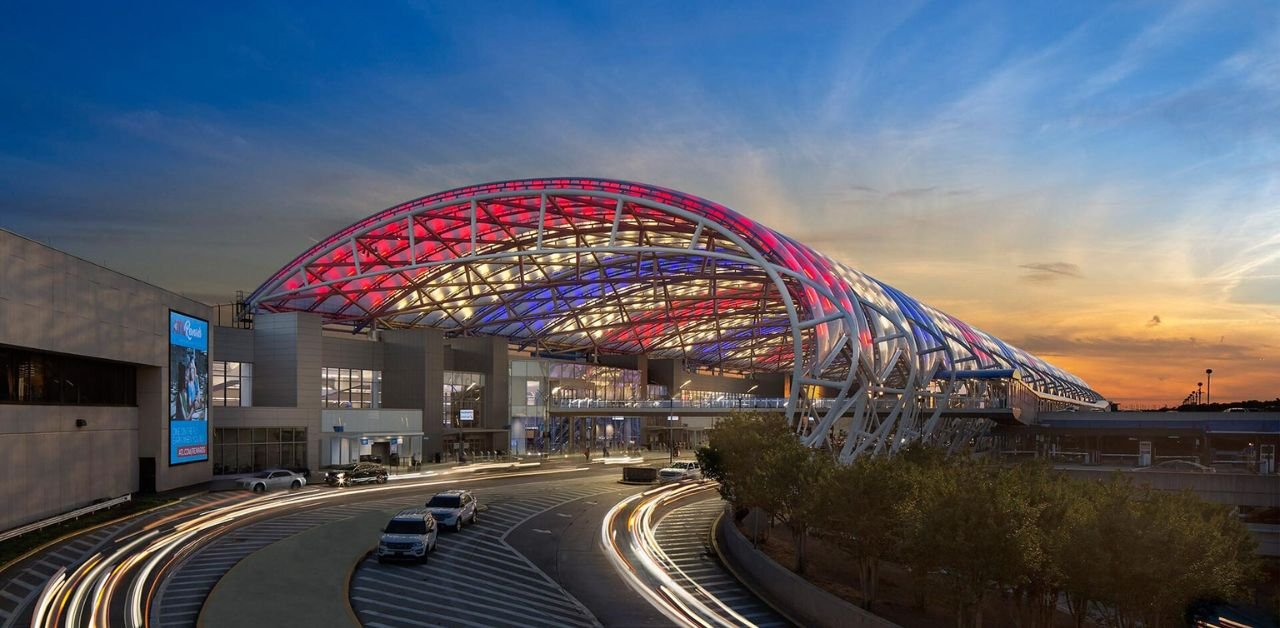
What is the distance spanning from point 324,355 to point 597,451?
1367 inches

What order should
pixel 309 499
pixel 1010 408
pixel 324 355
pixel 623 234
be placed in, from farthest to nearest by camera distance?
1. pixel 324 355
2. pixel 623 234
3. pixel 1010 408
4. pixel 309 499

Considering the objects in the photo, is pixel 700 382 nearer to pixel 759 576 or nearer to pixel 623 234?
pixel 623 234

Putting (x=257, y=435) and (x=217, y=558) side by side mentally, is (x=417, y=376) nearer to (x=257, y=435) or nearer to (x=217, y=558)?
(x=257, y=435)

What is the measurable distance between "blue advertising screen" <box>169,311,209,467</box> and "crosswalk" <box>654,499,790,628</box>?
27.3 m

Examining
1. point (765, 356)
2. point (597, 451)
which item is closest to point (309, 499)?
point (597, 451)

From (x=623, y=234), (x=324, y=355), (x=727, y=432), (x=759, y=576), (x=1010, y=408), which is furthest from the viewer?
(x=324, y=355)

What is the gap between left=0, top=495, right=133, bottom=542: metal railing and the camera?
31.9 metres

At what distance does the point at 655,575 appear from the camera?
97.2 feet

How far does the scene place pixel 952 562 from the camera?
2128 centimetres

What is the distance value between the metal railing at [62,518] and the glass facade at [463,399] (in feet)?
126

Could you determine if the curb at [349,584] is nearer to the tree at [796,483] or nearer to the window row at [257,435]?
the tree at [796,483]

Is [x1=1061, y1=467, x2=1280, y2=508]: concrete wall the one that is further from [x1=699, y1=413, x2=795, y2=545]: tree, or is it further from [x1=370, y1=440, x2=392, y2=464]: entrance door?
[x1=370, y1=440, x2=392, y2=464]: entrance door

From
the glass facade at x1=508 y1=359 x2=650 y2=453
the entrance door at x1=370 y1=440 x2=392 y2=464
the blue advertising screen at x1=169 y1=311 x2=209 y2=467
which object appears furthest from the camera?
the glass facade at x1=508 y1=359 x2=650 y2=453

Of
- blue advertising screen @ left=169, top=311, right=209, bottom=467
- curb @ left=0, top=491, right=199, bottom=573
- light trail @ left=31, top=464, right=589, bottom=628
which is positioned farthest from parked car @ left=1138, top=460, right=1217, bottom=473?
blue advertising screen @ left=169, top=311, right=209, bottom=467
